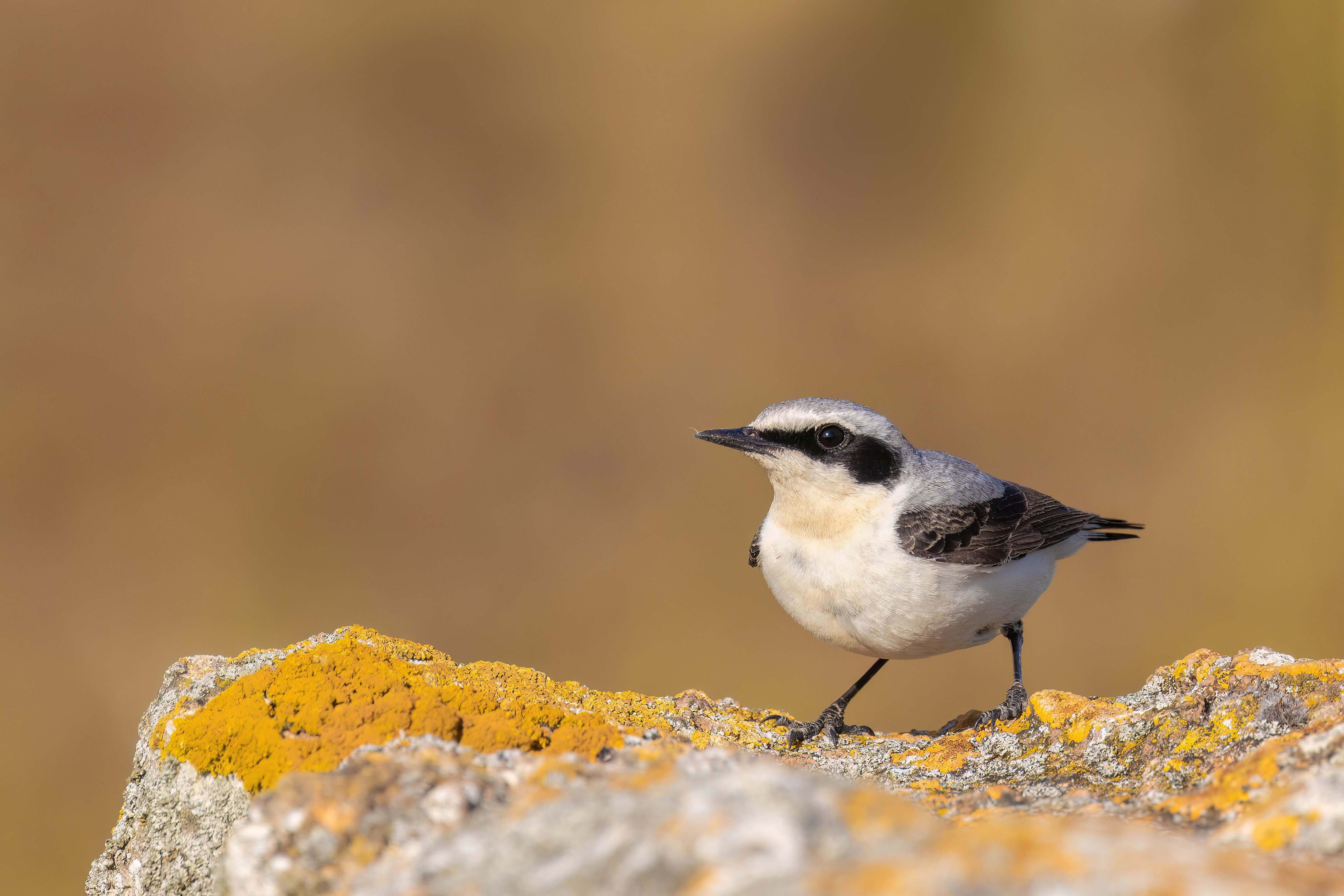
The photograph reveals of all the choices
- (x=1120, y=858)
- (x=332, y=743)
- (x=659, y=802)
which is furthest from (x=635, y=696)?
(x=1120, y=858)

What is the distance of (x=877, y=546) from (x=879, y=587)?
254 mm

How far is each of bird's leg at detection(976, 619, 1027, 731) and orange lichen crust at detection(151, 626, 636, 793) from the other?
8.27ft

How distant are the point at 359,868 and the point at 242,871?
31 cm

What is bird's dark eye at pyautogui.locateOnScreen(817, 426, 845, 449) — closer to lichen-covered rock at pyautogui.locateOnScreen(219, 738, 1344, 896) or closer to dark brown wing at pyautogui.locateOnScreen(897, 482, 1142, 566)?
dark brown wing at pyautogui.locateOnScreen(897, 482, 1142, 566)

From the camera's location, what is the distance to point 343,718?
332cm

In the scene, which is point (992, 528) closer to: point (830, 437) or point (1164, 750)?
point (830, 437)

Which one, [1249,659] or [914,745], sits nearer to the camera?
[1249,659]

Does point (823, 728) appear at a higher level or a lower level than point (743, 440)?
lower

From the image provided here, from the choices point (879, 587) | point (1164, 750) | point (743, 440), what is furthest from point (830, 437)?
point (1164, 750)

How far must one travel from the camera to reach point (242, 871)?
2.29 metres

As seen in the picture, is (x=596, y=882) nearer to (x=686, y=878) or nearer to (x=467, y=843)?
(x=686, y=878)

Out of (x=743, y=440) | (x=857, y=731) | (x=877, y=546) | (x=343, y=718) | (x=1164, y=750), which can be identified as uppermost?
(x=743, y=440)

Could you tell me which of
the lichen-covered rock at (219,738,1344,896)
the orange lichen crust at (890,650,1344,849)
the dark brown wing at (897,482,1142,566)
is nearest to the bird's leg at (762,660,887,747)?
the orange lichen crust at (890,650,1344,849)

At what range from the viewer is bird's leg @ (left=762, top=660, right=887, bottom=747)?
5.20 metres
